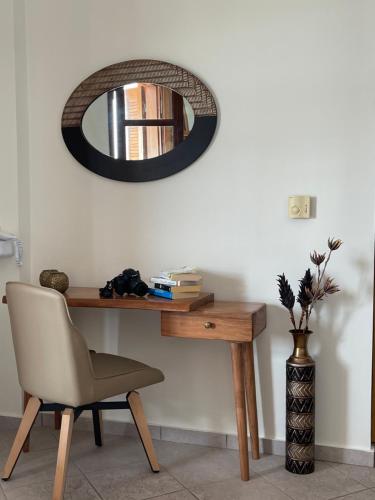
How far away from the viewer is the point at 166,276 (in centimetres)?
254

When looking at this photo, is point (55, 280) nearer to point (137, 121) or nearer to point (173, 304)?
point (173, 304)

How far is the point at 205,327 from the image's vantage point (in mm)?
2383

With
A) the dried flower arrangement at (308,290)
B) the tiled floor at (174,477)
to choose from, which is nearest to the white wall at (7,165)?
the tiled floor at (174,477)

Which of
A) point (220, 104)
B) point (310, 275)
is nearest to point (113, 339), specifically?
point (310, 275)

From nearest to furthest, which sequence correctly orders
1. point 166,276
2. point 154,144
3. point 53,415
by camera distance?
point 166,276, point 154,144, point 53,415

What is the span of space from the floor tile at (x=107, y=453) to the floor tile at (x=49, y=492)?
0.14 meters

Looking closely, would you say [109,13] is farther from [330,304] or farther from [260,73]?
[330,304]

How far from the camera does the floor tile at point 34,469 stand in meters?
2.41

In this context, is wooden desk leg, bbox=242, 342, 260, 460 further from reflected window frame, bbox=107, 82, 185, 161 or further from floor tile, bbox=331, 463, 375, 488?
reflected window frame, bbox=107, 82, 185, 161

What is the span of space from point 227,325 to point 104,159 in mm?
1059

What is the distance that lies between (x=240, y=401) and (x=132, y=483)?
1.80 ft

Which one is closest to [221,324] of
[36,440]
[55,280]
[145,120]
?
[55,280]

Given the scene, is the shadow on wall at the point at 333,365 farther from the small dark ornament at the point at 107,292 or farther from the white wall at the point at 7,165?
the white wall at the point at 7,165

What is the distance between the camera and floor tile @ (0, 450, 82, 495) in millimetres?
2410
